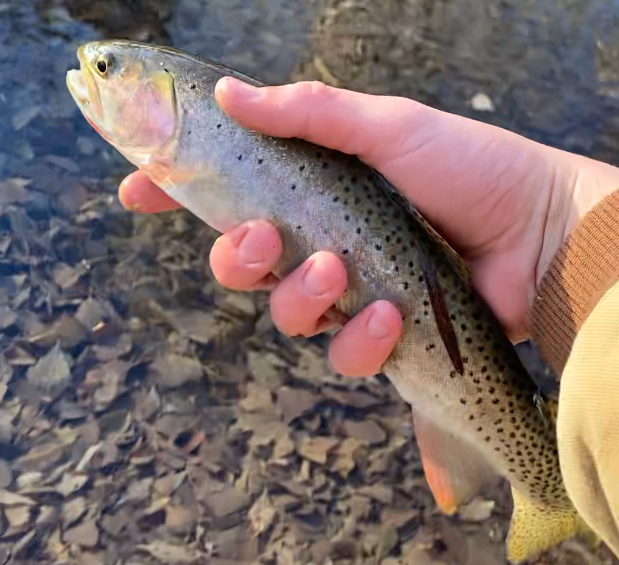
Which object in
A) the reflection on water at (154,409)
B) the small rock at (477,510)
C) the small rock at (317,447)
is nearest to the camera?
the reflection on water at (154,409)

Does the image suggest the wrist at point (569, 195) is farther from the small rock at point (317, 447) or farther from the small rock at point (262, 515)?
the small rock at point (262, 515)

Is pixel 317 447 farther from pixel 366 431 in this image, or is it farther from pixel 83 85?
pixel 83 85

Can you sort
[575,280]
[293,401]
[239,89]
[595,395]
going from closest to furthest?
1. [595,395]
2. [239,89]
3. [575,280]
4. [293,401]

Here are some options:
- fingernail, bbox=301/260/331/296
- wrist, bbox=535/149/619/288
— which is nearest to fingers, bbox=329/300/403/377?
fingernail, bbox=301/260/331/296

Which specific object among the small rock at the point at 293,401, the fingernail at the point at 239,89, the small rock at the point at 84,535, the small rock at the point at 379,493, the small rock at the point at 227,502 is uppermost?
the fingernail at the point at 239,89

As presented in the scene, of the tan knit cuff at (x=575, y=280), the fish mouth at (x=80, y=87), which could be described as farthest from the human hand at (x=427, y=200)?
the fish mouth at (x=80, y=87)

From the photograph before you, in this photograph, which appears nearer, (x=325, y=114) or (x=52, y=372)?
(x=325, y=114)

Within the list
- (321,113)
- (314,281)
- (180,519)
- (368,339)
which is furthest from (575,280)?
(180,519)
